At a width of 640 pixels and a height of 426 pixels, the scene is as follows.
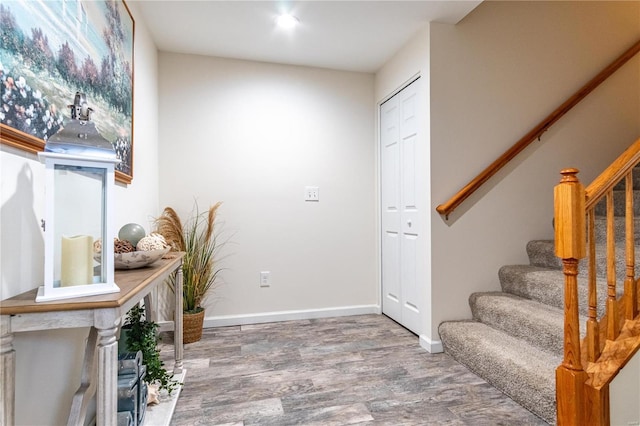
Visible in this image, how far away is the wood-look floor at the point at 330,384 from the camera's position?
148 centimetres

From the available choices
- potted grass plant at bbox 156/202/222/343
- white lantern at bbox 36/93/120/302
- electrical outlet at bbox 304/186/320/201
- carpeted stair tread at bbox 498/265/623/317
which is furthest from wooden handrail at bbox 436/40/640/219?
white lantern at bbox 36/93/120/302

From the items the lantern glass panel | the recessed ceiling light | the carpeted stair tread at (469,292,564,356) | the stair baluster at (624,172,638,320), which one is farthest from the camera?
the recessed ceiling light

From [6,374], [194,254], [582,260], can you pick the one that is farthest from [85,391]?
[582,260]

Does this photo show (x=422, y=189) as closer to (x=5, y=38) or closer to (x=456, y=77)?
(x=456, y=77)

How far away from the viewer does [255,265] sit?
2787 mm

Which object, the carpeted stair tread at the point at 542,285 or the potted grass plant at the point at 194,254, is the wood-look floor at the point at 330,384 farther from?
the carpeted stair tread at the point at 542,285

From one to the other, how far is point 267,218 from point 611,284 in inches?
87.8

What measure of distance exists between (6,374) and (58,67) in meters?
0.95

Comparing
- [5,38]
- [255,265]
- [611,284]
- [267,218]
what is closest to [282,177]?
[267,218]

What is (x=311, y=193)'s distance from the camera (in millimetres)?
2900

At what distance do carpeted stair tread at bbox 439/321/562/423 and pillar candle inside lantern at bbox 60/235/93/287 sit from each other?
182cm

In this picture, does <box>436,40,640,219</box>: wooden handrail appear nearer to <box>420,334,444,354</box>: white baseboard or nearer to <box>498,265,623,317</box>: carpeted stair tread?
<box>498,265,623,317</box>: carpeted stair tread

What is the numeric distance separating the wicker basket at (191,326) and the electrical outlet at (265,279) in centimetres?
58

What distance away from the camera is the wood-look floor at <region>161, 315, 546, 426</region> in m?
1.48
